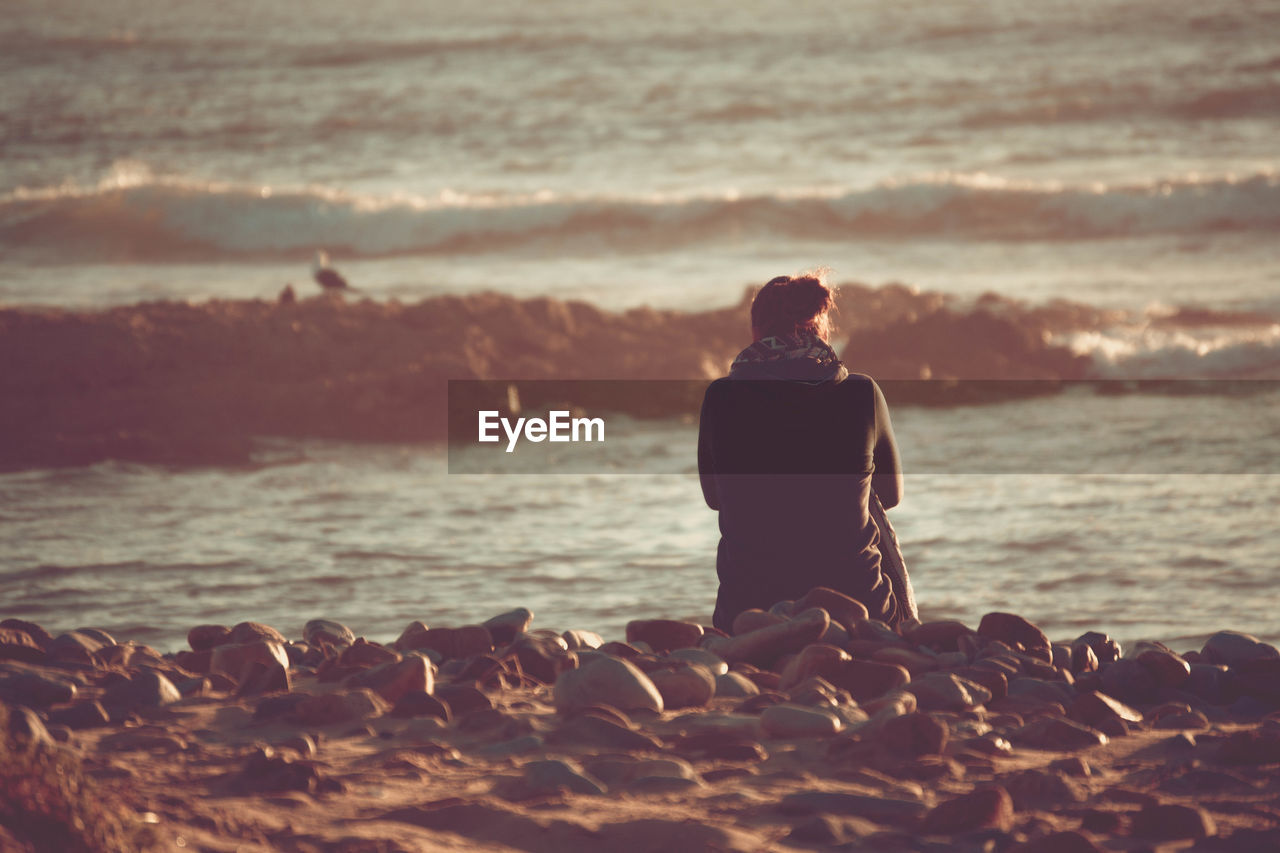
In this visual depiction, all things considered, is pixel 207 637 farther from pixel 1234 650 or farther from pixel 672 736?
pixel 1234 650

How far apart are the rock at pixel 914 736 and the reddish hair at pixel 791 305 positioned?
1.41 metres

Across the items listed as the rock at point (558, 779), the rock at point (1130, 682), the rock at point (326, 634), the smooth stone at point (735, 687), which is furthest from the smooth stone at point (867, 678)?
the rock at point (326, 634)

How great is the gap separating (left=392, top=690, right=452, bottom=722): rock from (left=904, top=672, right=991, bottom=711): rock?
1.20 m

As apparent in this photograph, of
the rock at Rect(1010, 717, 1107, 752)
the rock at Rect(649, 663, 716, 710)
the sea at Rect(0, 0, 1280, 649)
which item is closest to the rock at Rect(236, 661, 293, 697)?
the rock at Rect(649, 663, 716, 710)

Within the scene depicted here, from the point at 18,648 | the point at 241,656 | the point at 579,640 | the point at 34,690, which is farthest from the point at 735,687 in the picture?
the point at 18,648

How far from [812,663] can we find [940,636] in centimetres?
55

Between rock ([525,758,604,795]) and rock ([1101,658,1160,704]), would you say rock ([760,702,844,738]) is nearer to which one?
rock ([525,758,604,795])

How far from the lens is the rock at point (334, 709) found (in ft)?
11.9

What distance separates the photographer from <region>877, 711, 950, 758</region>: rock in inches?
131

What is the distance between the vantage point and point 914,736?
333 centimetres

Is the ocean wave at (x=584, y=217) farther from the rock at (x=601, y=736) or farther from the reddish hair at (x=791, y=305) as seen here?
the rock at (x=601, y=736)

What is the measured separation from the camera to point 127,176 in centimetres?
2564

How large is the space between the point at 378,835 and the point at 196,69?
107 feet

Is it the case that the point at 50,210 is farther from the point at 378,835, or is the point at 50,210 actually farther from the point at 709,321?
the point at 378,835
